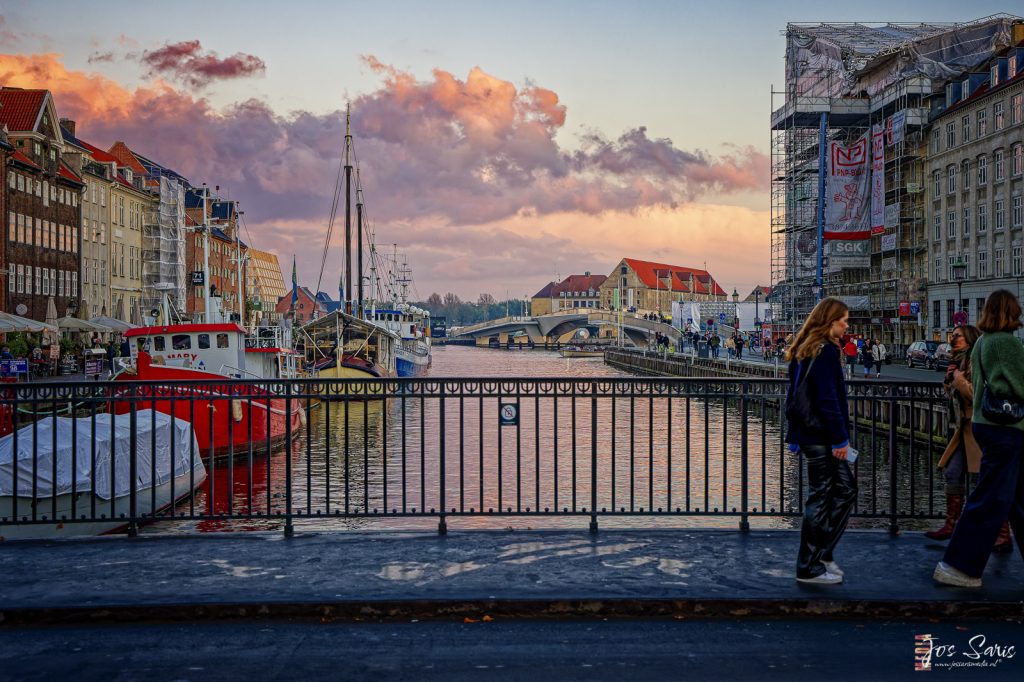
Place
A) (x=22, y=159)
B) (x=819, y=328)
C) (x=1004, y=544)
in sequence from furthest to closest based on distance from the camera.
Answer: (x=22, y=159) < (x=1004, y=544) < (x=819, y=328)

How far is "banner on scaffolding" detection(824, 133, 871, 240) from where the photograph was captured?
61.8 meters

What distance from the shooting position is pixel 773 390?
9102mm

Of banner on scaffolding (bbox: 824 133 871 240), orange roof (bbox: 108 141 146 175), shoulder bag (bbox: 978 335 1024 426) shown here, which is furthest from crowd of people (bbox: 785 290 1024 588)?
orange roof (bbox: 108 141 146 175)

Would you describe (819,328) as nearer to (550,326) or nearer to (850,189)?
(850,189)

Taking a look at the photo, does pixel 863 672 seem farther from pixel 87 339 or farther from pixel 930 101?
pixel 930 101

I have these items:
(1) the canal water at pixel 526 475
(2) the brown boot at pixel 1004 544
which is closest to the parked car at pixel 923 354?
(1) the canal water at pixel 526 475

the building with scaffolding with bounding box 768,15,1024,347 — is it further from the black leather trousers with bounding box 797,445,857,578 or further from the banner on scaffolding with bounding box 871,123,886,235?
the black leather trousers with bounding box 797,445,857,578

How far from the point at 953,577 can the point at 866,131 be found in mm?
70790

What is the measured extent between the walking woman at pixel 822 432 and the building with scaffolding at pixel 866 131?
182 feet

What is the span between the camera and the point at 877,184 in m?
61.0

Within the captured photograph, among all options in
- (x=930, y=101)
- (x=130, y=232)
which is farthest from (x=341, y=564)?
(x=130, y=232)

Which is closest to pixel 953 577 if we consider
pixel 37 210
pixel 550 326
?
pixel 37 210

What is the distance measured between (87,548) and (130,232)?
248 feet

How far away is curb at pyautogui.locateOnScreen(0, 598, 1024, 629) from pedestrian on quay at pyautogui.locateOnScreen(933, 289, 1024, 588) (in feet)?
1.26
